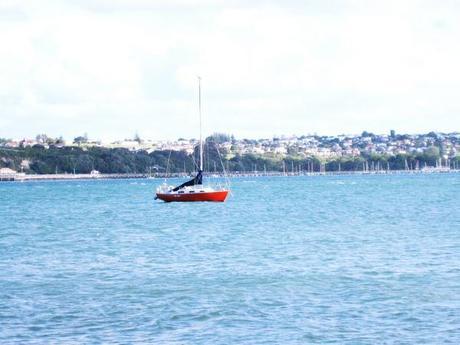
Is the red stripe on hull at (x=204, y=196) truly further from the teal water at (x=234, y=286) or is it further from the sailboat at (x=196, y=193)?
the teal water at (x=234, y=286)

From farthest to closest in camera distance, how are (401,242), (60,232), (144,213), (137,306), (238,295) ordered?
(144,213), (60,232), (401,242), (238,295), (137,306)

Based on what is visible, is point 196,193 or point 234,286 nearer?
point 234,286

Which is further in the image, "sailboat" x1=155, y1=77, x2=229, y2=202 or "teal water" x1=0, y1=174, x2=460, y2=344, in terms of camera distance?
"sailboat" x1=155, y1=77, x2=229, y2=202

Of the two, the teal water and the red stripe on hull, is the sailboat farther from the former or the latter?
the teal water

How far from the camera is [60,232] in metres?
56.8

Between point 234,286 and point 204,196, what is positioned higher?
point 204,196

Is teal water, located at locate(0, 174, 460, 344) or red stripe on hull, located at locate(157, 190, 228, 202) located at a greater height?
red stripe on hull, located at locate(157, 190, 228, 202)

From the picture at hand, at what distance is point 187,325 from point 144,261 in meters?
14.0

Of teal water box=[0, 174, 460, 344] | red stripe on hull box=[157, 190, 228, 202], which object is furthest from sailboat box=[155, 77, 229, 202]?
teal water box=[0, 174, 460, 344]

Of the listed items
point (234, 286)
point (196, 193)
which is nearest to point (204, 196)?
point (196, 193)

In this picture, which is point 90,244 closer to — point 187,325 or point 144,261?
point 144,261

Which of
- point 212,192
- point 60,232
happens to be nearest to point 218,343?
point 60,232

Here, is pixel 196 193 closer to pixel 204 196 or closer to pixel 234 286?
pixel 204 196

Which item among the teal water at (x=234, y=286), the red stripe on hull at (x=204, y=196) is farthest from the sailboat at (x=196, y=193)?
the teal water at (x=234, y=286)
